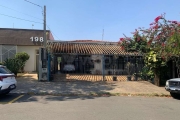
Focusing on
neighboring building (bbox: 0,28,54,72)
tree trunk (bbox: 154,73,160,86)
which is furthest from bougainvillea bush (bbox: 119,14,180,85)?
neighboring building (bbox: 0,28,54,72)

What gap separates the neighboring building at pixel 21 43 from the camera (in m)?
19.8

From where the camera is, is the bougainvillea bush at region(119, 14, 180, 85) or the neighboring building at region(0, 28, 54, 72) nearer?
the bougainvillea bush at region(119, 14, 180, 85)

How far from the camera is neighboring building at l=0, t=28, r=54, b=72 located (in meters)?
19.8

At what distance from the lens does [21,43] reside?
20.0 metres

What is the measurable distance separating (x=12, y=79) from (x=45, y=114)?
3.66 meters

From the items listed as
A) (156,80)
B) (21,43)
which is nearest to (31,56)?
(21,43)

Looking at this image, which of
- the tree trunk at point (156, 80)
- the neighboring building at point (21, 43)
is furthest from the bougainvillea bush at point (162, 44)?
the neighboring building at point (21, 43)

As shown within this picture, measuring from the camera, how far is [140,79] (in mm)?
14922

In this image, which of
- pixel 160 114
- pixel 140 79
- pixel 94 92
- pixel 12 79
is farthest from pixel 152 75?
pixel 12 79

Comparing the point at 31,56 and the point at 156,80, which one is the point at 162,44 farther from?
the point at 31,56

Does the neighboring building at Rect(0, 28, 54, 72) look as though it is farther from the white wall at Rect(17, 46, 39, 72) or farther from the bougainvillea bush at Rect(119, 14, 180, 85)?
the bougainvillea bush at Rect(119, 14, 180, 85)

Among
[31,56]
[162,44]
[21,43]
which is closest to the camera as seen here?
[162,44]

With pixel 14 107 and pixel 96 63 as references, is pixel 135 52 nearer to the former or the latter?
pixel 96 63

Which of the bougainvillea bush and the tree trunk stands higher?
the bougainvillea bush
